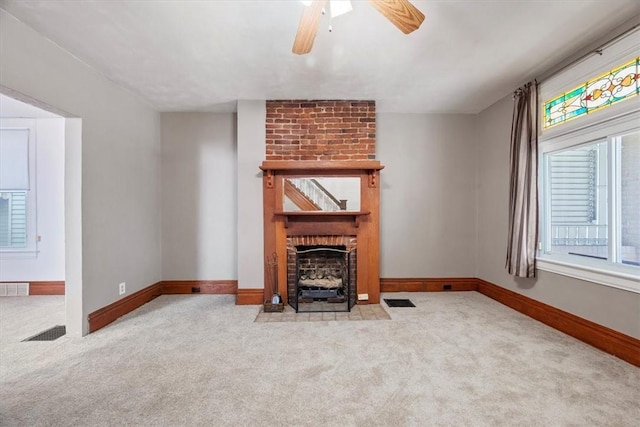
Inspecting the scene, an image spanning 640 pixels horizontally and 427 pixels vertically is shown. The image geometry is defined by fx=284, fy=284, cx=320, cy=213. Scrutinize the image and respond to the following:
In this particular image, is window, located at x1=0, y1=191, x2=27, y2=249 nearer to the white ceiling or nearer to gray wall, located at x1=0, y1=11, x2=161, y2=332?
gray wall, located at x1=0, y1=11, x2=161, y2=332

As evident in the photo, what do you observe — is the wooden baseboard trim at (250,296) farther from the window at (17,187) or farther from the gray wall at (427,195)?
the window at (17,187)

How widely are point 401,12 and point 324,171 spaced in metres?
2.19

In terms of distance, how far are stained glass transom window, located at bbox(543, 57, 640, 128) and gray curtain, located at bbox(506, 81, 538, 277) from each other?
169 millimetres

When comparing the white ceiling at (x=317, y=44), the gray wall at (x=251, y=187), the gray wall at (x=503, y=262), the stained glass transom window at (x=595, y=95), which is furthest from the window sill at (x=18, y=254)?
the stained glass transom window at (x=595, y=95)

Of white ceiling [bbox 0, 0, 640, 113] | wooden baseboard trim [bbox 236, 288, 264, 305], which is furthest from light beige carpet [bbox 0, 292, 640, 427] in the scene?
white ceiling [bbox 0, 0, 640, 113]

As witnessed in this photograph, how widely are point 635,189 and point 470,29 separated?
6.23ft

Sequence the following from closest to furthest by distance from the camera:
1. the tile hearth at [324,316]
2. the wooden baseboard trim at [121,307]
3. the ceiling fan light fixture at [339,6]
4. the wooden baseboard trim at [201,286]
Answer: the ceiling fan light fixture at [339,6], the wooden baseboard trim at [121,307], the tile hearth at [324,316], the wooden baseboard trim at [201,286]

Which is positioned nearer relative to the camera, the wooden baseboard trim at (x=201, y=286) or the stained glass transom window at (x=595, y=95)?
the stained glass transom window at (x=595, y=95)

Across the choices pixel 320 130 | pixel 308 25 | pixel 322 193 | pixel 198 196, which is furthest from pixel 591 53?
pixel 198 196

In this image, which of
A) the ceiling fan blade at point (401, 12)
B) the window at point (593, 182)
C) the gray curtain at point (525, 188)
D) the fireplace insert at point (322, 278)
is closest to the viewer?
the ceiling fan blade at point (401, 12)

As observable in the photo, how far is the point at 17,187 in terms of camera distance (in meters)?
4.17

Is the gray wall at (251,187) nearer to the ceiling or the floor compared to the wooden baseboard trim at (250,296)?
nearer to the ceiling

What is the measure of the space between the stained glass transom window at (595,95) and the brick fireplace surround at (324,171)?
6.32 ft

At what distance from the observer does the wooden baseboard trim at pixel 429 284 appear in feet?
13.9
